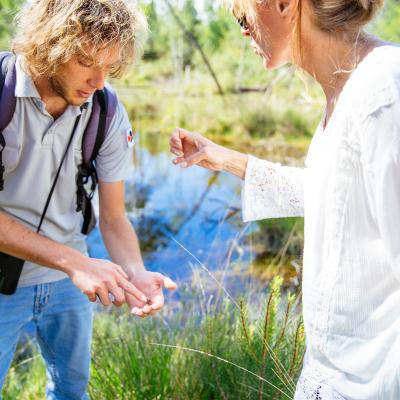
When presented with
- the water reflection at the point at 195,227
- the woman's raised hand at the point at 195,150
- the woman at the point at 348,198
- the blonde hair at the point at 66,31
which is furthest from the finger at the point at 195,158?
the water reflection at the point at 195,227

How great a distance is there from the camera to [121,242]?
1952 millimetres

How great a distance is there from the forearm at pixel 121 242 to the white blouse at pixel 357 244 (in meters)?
0.84

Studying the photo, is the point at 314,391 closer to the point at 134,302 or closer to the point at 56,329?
the point at 134,302

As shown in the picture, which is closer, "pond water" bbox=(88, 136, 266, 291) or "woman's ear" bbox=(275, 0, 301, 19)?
"woman's ear" bbox=(275, 0, 301, 19)

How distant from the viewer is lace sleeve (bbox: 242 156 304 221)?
5.06ft

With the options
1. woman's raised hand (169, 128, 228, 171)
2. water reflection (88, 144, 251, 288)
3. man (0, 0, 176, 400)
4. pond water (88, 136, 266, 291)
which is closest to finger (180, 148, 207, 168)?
woman's raised hand (169, 128, 228, 171)

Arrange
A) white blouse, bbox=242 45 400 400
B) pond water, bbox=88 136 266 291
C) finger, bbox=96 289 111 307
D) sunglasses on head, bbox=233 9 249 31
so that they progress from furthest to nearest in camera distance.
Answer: pond water, bbox=88 136 266 291, finger, bbox=96 289 111 307, sunglasses on head, bbox=233 9 249 31, white blouse, bbox=242 45 400 400

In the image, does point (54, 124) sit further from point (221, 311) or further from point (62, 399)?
point (221, 311)

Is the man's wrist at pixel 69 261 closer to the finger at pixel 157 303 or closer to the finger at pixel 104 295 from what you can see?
the finger at pixel 104 295

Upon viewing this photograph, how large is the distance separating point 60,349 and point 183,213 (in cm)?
535

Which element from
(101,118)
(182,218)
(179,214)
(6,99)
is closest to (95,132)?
(101,118)

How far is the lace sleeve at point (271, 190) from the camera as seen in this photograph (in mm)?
1543

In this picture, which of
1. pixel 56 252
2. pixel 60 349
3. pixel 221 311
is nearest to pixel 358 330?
pixel 56 252

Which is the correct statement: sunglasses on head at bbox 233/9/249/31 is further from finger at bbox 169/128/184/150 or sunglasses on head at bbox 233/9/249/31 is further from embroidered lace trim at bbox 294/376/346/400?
embroidered lace trim at bbox 294/376/346/400
